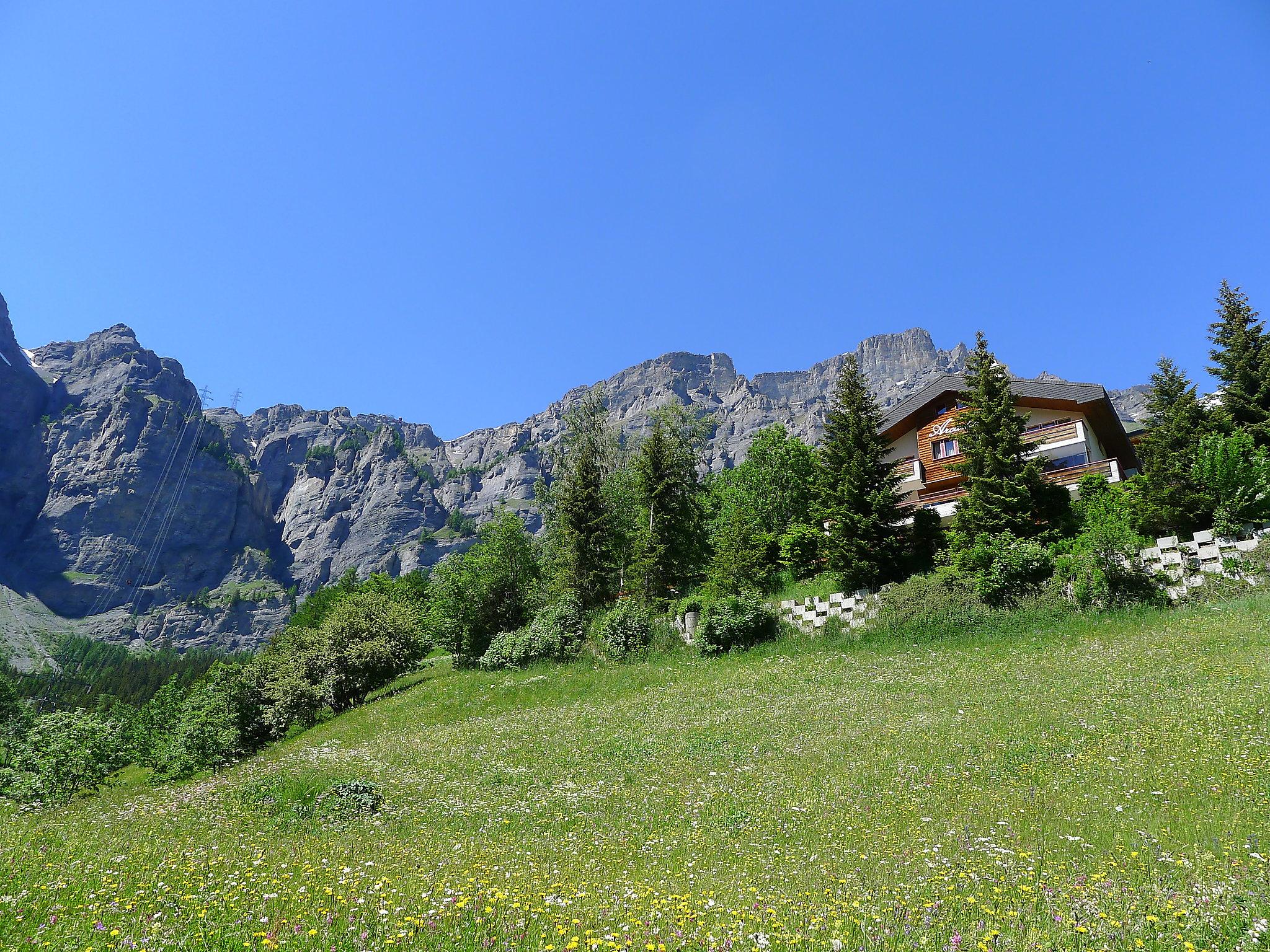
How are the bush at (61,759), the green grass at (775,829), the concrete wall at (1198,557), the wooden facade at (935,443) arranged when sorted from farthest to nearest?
the wooden facade at (935,443) < the concrete wall at (1198,557) < the bush at (61,759) < the green grass at (775,829)

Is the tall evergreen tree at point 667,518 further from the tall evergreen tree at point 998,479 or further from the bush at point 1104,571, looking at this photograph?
the bush at point 1104,571

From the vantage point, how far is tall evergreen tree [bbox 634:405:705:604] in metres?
39.6

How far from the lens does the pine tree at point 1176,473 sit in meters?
28.1

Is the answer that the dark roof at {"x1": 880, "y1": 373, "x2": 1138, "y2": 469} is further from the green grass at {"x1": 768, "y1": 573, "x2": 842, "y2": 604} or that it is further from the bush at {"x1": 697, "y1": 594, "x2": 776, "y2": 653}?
the bush at {"x1": 697, "y1": 594, "x2": 776, "y2": 653}

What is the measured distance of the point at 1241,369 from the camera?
32.4m

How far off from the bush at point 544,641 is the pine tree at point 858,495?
1369 centimetres

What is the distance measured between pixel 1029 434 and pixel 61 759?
51978 millimetres

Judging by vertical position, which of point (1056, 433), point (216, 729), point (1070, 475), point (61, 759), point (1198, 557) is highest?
point (1056, 433)

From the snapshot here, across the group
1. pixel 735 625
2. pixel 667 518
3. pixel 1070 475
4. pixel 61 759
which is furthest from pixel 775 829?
pixel 1070 475

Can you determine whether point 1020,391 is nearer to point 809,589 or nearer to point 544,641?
point 809,589

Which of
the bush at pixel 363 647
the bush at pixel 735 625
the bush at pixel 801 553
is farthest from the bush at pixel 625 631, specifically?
the bush at pixel 363 647

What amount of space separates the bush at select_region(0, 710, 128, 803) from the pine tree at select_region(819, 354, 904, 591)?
28614 mm

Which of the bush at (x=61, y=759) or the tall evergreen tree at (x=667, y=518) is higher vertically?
the tall evergreen tree at (x=667, y=518)

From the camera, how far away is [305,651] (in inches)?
1559
